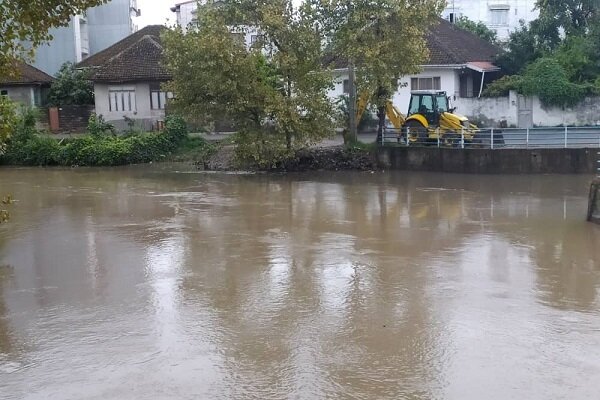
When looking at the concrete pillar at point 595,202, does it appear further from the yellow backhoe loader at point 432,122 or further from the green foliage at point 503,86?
the green foliage at point 503,86

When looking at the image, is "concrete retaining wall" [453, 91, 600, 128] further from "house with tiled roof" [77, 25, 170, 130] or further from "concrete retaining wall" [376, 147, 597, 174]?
"house with tiled roof" [77, 25, 170, 130]

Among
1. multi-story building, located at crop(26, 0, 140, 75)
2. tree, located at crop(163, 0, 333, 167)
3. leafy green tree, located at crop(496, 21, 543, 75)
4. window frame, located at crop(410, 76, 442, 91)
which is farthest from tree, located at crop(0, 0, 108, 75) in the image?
multi-story building, located at crop(26, 0, 140, 75)

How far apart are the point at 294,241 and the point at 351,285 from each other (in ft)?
12.2

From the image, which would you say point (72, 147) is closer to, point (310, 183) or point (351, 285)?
point (310, 183)

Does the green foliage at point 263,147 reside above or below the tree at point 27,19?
below

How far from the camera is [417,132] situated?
27.1 m

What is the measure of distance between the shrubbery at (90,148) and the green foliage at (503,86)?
1509 centimetres

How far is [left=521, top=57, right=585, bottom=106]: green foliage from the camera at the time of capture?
31.8 metres

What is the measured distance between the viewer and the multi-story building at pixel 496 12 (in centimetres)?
4747

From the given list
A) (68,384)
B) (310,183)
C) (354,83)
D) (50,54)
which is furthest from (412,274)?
(50,54)

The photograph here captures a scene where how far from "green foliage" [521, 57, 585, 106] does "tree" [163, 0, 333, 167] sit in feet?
36.8

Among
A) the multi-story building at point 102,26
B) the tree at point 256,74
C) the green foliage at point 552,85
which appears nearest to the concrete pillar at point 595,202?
the tree at point 256,74

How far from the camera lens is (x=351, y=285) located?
1135 cm

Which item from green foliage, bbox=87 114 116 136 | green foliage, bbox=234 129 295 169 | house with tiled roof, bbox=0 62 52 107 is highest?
house with tiled roof, bbox=0 62 52 107
